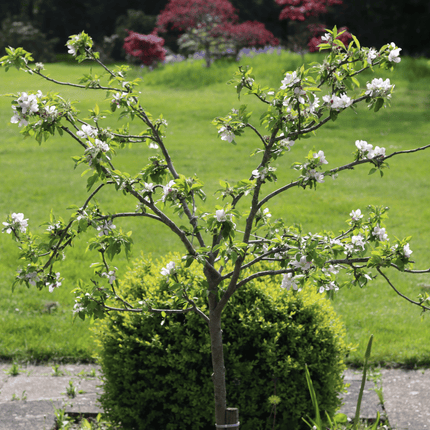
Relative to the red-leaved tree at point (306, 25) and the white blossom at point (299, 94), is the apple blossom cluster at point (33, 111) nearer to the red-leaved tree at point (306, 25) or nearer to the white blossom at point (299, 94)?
the white blossom at point (299, 94)

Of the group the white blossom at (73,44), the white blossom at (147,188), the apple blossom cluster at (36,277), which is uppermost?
the white blossom at (73,44)

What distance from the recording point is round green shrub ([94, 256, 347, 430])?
333 cm

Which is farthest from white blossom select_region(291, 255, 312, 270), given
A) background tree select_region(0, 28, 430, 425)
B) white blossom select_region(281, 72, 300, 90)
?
white blossom select_region(281, 72, 300, 90)

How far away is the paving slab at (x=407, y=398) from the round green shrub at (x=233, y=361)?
61 centimetres

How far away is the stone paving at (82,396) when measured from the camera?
12.2 feet

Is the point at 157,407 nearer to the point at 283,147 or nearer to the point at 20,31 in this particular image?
the point at 283,147

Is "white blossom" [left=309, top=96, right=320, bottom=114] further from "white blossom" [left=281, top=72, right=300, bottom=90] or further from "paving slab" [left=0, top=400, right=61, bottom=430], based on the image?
"paving slab" [left=0, top=400, right=61, bottom=430]

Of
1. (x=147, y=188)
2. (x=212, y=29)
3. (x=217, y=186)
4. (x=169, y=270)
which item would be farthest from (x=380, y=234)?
(x=212, y=29)

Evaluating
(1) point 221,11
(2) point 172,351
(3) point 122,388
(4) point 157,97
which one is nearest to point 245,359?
(2) point 172,351

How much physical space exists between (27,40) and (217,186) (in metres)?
21.5

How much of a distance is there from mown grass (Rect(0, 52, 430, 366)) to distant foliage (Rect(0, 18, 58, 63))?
8682 millimetres

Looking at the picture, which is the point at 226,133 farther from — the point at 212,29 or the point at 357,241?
the point at 212,29

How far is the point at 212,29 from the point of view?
20.0 metres

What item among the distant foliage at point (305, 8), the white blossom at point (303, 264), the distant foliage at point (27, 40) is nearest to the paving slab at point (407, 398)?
the white blossom at point (303, 264)
